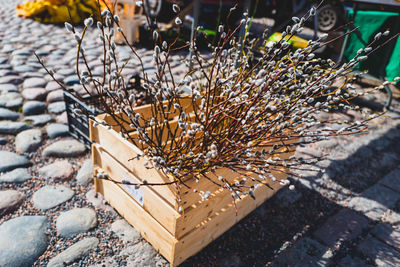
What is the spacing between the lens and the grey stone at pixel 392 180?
321 cm

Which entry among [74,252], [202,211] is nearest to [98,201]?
[74,252]

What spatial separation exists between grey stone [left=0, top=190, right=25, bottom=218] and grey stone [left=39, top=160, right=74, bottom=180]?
0.31m

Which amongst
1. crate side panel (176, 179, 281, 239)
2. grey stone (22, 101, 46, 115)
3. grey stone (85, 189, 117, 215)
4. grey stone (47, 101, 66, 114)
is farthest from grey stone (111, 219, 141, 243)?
grey stone (22, 101, 46, 115)

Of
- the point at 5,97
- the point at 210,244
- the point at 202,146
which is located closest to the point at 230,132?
the point at 202,146

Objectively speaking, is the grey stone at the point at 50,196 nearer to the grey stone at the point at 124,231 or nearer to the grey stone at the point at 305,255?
the grey stone at the point at 124,231

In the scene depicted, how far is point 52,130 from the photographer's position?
3.42m

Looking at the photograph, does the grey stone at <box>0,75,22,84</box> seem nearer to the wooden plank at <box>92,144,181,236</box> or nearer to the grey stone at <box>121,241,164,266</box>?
the wooden plank at <box>92,144,181,236</box>

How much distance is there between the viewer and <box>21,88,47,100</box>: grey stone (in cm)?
397

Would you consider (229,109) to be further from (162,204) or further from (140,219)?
(140,219)

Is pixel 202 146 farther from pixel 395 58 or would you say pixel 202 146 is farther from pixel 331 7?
pixel 331 7

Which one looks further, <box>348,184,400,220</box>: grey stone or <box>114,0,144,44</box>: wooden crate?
<box>114,0,144,44</box>: wooden crate

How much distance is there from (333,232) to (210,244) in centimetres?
108

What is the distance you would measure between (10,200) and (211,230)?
66.3 inches

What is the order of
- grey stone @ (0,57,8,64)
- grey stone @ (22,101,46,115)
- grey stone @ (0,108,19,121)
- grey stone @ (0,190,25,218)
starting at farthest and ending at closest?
grey stone @ (0,57,8,64) < grey stone @ (22,101,46,115) < grey stone @ (0,108,19,121) < grey stone @ (0,190,25,218)
